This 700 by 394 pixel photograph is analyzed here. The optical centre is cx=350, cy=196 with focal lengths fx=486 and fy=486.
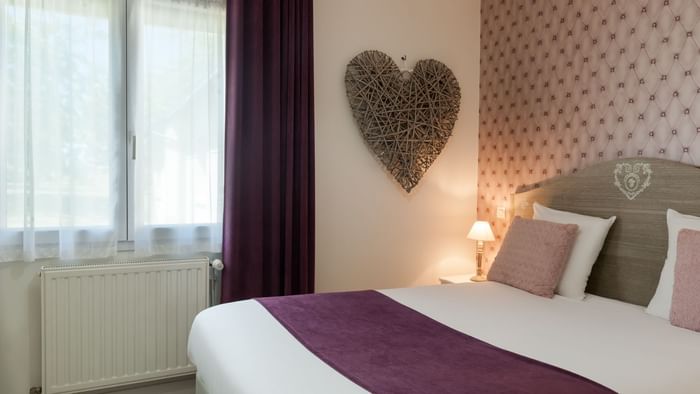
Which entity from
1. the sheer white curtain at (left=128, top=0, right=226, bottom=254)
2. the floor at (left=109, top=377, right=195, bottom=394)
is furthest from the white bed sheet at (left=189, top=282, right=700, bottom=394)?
the floor at (left=109, top=377, right=195, bottom=394)

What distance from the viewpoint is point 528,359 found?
4.96 ft

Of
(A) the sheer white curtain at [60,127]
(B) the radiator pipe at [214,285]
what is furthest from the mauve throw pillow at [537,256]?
(A) the sheer white curtain at [60,127]

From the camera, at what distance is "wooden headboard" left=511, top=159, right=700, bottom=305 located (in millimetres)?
2215

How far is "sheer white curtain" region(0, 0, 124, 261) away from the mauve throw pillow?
2.08 metres

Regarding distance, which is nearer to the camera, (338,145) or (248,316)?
(248,316)

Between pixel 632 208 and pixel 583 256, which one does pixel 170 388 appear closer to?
pixel 583 256

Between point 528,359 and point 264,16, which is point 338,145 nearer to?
point 264,16

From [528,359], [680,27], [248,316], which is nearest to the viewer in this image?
[528,359]

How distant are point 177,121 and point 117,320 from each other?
1082 mm

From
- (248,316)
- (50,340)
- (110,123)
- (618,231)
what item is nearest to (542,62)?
(618,231)

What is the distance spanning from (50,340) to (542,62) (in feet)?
10.3

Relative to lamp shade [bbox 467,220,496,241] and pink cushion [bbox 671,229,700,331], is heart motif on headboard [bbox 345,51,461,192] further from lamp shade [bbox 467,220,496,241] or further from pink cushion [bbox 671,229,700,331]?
pink cushion [bbox 671,229,700,331]

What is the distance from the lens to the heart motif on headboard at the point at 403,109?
3.11 m

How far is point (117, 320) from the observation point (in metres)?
2.49
